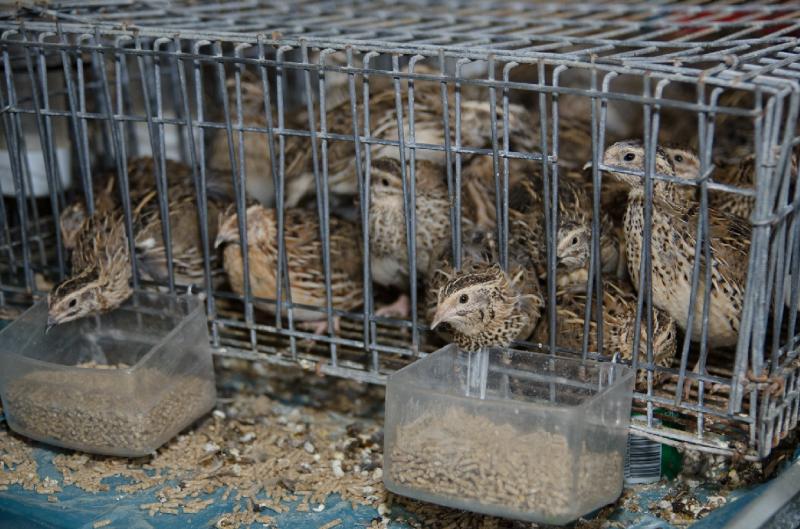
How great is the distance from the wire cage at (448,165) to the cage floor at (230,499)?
0.35 metres

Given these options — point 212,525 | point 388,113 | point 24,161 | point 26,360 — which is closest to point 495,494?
point 212,525

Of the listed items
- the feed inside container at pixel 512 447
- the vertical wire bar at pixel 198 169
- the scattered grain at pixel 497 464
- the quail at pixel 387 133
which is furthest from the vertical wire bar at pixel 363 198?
the quail at pixel 387 133

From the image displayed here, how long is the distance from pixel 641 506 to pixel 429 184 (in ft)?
5.89

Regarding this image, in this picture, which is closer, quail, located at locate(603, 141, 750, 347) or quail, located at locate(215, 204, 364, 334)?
quail, located at locate(603, 141, 750, 347)

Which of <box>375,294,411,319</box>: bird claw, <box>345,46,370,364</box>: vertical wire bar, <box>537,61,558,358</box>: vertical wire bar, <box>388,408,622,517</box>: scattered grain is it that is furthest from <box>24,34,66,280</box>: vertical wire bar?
<box>537,61,558,358</box>: vertical wire bar

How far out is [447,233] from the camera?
14.8 feet

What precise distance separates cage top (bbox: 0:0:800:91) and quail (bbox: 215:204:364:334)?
934mm

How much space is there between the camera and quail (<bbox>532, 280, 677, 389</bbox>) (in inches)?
142

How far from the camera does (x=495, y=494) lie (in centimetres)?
313

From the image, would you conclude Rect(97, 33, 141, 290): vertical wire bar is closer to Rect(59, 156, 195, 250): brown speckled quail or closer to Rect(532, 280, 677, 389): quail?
Rect(59, 156, 195, 250): brown speckled quail

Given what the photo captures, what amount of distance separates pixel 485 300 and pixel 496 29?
5.43 feet

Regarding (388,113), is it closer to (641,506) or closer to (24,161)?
(24,161)

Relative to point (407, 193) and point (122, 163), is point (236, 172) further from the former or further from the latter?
point (407, 193)

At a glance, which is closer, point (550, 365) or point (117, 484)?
point (550, 365)
